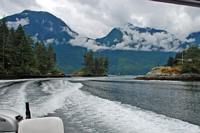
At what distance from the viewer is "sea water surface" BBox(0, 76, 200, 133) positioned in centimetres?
352

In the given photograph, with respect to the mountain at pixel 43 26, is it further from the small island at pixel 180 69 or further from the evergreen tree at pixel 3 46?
the small island at pixel 180 69

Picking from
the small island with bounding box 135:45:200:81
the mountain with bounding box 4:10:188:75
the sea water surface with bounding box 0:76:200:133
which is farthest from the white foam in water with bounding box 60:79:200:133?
the small island with bounding box 135:45:200:81

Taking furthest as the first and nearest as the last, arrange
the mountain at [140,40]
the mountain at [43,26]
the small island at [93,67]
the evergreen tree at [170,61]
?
the evergreen tree at [170,61] < the mountain at [140,40] < the small island at [93,67] < the mountain at [43,26]


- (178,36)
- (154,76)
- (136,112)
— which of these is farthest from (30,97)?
(178,36)

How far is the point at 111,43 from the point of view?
3.98m

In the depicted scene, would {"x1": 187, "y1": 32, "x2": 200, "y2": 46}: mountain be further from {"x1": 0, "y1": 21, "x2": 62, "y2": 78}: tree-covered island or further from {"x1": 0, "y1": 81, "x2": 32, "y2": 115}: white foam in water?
{"x1": 0, "y1": 81, "x2": 32, "y2": 115}: white foam in water

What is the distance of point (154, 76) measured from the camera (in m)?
4.09

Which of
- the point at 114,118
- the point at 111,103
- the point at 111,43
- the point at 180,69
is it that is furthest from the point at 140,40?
the point at 114,118

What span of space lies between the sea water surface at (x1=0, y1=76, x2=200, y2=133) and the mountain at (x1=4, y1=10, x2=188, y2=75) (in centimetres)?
17

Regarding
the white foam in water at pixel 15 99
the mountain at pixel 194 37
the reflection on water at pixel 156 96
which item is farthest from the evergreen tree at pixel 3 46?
the mountain at pixel 194 37

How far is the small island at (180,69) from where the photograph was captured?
409 centimetres

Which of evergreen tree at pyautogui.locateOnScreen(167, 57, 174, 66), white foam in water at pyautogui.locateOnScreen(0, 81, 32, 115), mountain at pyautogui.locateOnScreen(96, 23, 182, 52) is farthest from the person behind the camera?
evergreen tree at pyautogui.locateOnScreen(167, 57, 174, 66)

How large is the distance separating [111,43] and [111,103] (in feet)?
2.14

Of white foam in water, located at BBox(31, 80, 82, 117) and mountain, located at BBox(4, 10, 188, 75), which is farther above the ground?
mountain, located at BBox(4, 10, 188, 75)
